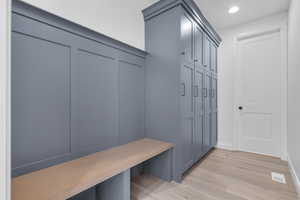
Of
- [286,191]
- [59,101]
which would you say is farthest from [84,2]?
[286,191]

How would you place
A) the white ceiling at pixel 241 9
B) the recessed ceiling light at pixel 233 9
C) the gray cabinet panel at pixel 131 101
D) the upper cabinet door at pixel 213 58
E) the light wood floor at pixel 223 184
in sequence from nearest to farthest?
the light wood floor at pixel 223 184, the gray cabinet panel at pixel 131 101, the white ceiling at pixel 241 9, the recessed ceiling light at pixel 233 9, the upper cabinet door at pixel 213 58

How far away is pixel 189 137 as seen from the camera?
6.37 feet

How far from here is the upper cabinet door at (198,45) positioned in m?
2.12

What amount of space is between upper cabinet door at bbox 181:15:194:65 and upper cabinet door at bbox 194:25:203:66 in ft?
0.57

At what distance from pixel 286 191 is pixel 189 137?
47.9 inches

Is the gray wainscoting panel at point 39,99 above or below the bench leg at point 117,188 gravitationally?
above

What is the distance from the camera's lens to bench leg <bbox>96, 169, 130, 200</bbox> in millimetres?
1221

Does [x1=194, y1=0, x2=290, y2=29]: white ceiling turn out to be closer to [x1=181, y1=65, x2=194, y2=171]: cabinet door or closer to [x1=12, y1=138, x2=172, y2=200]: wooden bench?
[x1=181, y1=65, x2=194, y2=171]: cabinet door

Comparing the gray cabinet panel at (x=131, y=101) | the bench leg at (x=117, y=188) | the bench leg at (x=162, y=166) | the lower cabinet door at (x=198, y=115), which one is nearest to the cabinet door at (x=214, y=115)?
the lower cabinet door at (x=198, y=115)

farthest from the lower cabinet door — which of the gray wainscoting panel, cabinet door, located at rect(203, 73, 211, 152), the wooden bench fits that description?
the gray wainscoting panel

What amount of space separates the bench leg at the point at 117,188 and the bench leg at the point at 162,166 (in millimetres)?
684

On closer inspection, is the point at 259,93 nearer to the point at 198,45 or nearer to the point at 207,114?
the point at 207,114
